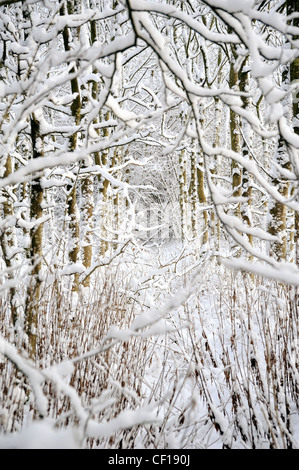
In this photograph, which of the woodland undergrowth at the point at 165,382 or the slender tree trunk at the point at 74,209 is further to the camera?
the slender tree trunk at the point at 74,209

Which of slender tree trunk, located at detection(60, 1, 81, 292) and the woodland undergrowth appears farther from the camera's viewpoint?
slender tree trunk, located at detection(60, 1, 81, 292)

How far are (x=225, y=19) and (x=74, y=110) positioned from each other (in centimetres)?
248

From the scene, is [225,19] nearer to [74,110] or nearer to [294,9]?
[74,110]

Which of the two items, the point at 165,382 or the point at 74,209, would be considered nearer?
the point at 165,382

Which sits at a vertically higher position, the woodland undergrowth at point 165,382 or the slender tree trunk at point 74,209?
the slender tree trunk at point 74,209

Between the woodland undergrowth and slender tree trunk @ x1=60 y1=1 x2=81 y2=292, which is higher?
slender tree trunk @ x1=60 y1=1 x2=81 y2=292

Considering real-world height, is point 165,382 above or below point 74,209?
below

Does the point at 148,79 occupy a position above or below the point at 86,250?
above

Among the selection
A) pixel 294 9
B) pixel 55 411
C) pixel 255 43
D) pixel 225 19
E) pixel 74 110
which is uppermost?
pixel 294 9

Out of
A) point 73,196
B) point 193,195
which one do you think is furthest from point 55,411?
point 193,195
